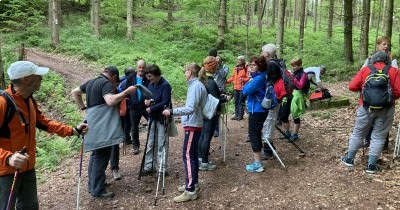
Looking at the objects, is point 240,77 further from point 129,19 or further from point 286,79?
point 129,19

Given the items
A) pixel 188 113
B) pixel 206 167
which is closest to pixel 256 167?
pixel 206 167

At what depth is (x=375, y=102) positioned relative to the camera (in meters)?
6.32

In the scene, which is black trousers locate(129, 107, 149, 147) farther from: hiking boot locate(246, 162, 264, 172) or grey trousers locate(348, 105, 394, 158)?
grey trousers locate(348, 105, 394, 158)

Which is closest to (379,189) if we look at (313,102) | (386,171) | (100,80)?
(386,171)

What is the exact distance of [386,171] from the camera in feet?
22.3

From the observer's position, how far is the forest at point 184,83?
614 centimetres

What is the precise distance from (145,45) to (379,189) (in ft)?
64.2

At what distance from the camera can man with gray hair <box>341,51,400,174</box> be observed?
6.33m

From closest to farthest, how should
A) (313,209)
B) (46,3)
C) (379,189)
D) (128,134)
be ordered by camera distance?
1. (313,209)
2. (379,189)
3. (128,134)
4. (46,3)

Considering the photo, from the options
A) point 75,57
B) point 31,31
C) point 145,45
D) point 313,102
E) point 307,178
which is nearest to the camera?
point 307,178

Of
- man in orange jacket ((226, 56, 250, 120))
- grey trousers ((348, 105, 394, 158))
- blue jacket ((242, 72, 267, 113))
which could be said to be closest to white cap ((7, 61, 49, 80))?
blue jacket ((242, 72, 267, 113))

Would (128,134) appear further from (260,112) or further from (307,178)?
(307,178)

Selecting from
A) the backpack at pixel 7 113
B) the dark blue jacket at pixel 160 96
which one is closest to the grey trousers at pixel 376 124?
the dark blue jacket at pixel 160 96

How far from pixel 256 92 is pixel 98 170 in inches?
118
